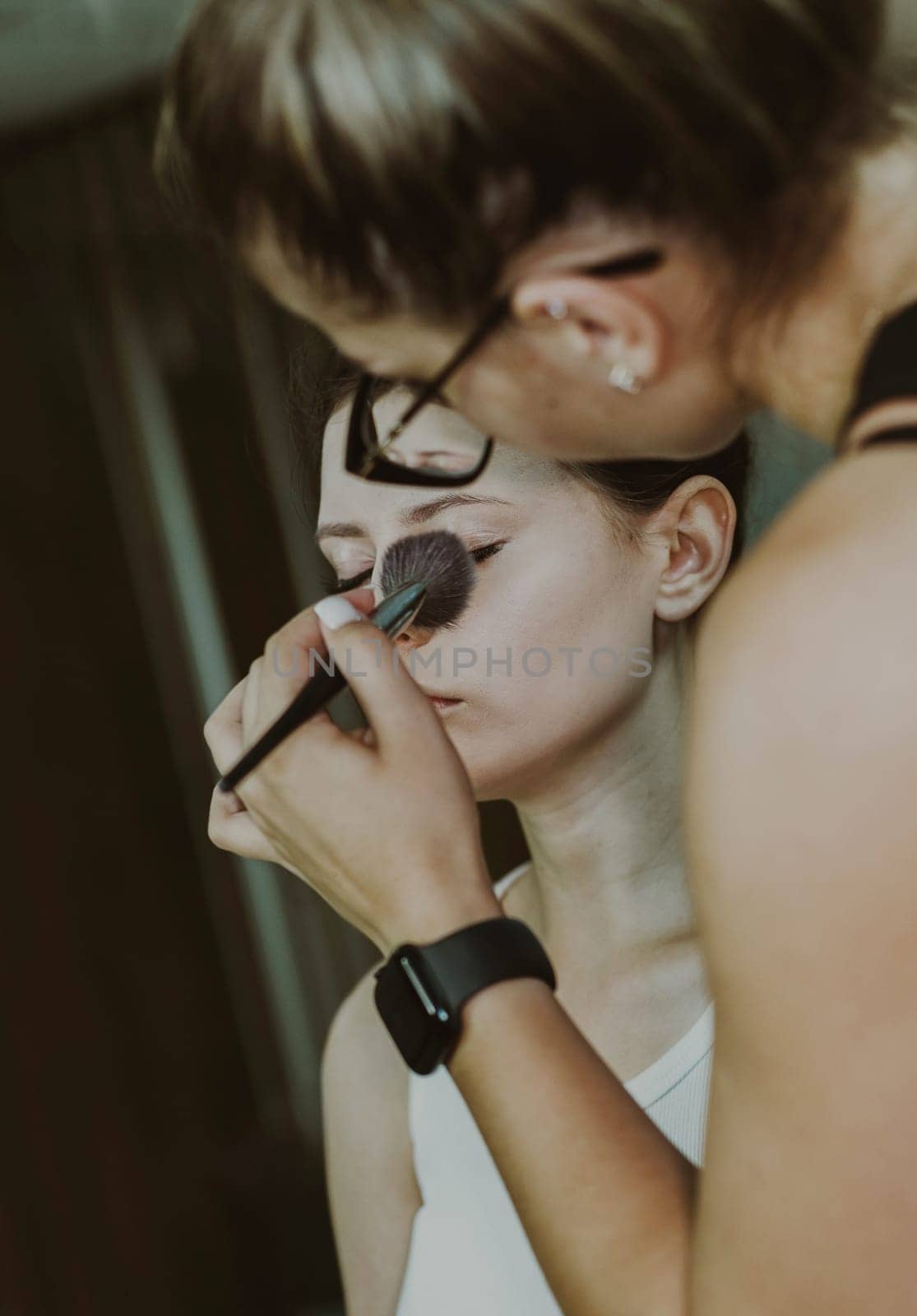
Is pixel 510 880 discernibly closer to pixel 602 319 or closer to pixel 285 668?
pixel 285 668

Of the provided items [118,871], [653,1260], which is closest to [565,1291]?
[653,1260]

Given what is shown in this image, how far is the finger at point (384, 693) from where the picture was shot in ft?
1.75

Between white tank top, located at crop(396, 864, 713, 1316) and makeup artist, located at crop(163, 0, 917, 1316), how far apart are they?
27 centimetres

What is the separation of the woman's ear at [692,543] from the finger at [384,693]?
28 centimetres

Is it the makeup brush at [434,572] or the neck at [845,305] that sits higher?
the neck at [845,305]

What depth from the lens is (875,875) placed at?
14.6 inches

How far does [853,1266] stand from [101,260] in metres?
1.55

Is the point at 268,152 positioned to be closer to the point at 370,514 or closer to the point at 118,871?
the point at 370,514

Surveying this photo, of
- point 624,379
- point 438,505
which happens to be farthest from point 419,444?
point 624,379

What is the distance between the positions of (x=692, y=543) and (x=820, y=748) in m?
0.44

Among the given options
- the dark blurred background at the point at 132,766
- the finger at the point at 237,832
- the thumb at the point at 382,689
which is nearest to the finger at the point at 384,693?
the thumb at the point at 382,689

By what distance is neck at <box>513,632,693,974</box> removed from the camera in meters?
0.82

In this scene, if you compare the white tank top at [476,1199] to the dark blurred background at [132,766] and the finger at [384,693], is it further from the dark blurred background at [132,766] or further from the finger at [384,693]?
the dark blurred background at [132,766]

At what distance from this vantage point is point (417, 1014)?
1.63ft
